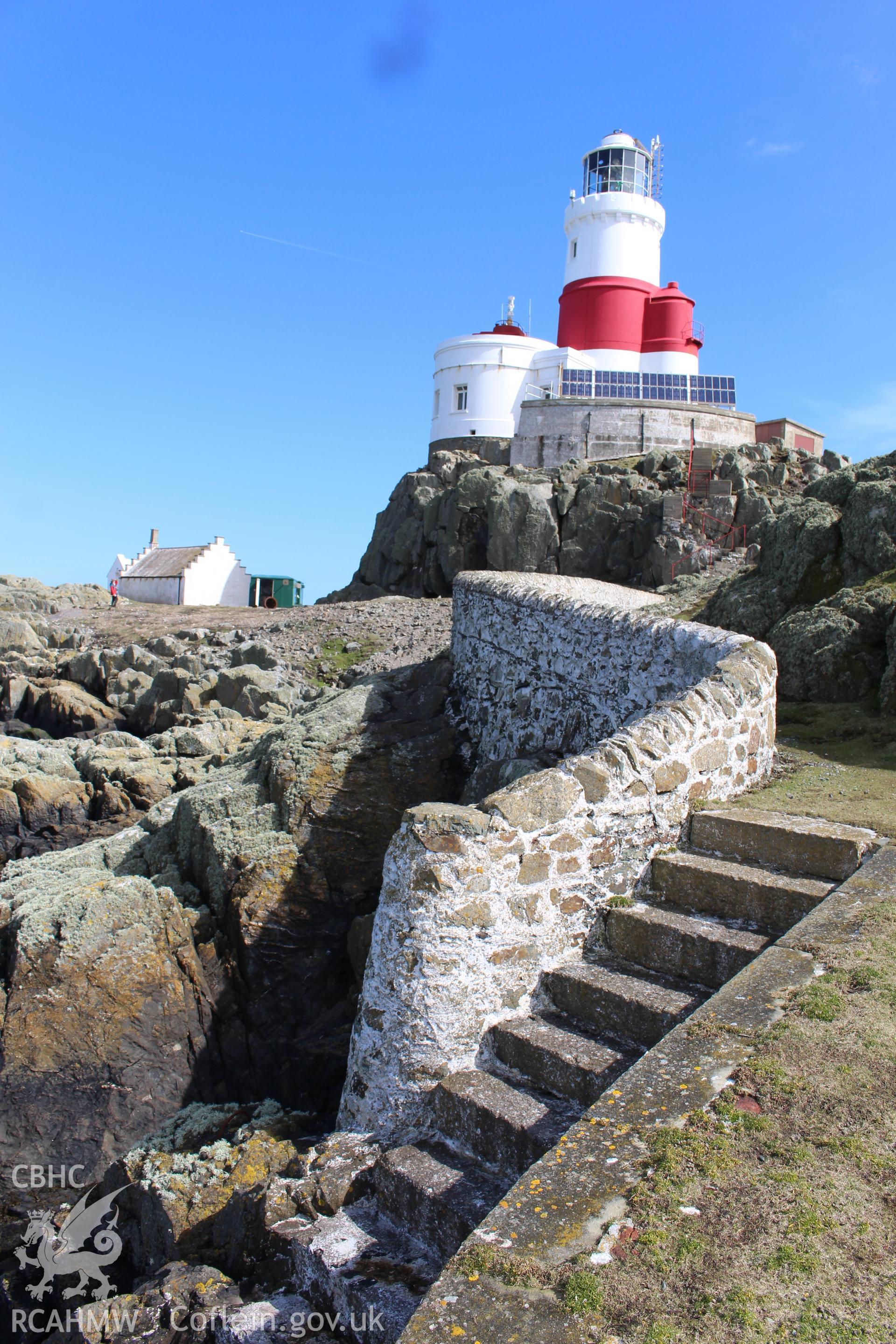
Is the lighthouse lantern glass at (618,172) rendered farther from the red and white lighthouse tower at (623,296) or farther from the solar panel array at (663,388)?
the solar panel array at (663,388)

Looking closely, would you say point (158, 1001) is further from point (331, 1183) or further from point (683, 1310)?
point (683, 1310)

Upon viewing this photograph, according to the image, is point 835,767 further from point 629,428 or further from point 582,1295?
point 629,428

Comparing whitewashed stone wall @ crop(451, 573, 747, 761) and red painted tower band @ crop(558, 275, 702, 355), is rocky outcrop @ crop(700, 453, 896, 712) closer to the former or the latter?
whitewashed stone wall @ crop(451, 573, 747, 761)

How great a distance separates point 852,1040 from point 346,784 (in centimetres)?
733

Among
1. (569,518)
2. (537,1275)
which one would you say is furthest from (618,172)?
(537,1275)

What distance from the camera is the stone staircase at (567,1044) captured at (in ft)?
12.7

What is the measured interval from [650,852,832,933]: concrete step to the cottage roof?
37.3 meters

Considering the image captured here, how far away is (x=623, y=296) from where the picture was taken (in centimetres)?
4197

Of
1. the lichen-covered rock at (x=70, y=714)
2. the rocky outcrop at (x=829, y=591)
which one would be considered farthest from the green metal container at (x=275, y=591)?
the rocky outcrop at (x=829, y=591)

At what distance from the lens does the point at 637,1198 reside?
290cm

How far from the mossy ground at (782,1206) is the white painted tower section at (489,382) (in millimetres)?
39473

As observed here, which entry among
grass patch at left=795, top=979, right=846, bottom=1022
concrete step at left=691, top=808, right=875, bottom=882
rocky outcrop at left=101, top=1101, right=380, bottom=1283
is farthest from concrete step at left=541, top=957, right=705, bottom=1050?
rocky outcrop at left=101, top=1101, right=380, bottom=1283

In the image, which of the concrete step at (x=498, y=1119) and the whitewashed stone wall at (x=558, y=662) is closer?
the concrete step at (x=498, y=1119)

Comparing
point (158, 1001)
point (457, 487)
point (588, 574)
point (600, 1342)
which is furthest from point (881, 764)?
point (457, 487)
